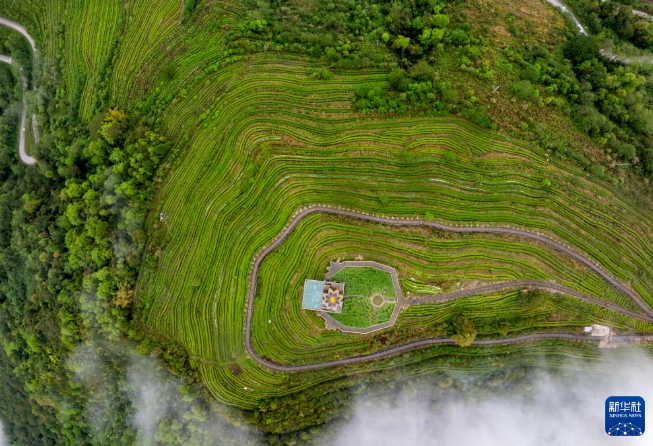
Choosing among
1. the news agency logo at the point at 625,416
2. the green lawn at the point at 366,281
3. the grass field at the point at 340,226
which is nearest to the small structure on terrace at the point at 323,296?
the green lawn at the point at 366,281

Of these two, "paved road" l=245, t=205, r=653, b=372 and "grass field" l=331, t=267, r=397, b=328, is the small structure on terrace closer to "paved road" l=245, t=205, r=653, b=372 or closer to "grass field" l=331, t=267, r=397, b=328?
"grass field" l=331, t=267, r=397, b=328

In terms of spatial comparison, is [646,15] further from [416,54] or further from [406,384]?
Result: [406,384]

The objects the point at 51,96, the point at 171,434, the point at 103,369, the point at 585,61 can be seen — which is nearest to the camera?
the point at 171,434

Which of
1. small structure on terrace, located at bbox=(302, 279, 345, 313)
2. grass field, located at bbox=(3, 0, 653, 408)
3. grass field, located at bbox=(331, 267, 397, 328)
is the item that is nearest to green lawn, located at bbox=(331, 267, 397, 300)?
grass field, located at bbox=(331, 267, 397, 328)

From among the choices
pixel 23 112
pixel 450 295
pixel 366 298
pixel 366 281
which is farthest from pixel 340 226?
pixel 23 112

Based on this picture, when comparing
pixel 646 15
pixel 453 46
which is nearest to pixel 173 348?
pixel 453 46

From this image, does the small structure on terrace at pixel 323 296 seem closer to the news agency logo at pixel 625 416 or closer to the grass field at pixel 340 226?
the grass field at pixel 340 226
